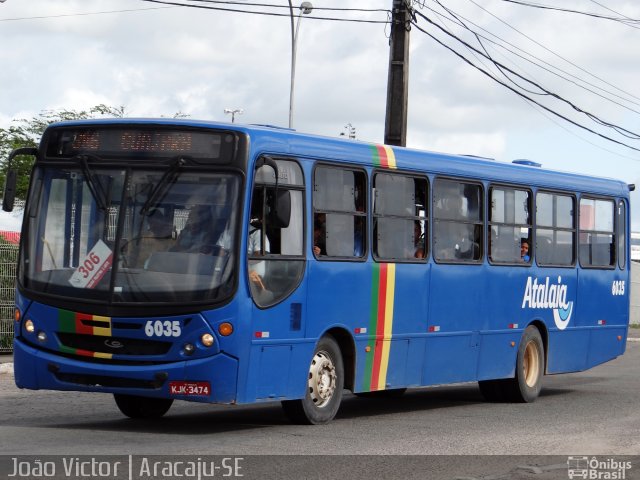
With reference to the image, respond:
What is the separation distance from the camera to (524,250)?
17.4 meters

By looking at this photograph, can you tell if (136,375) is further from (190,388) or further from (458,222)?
(458,222)

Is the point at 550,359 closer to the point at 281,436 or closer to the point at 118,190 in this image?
the point at 281,436

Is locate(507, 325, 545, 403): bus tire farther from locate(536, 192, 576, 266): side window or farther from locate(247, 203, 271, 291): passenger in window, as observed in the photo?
locate(247, 203, 271, 291): passenger in window

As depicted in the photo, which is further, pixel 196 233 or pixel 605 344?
pixel 605 344

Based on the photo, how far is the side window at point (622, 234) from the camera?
779 inches

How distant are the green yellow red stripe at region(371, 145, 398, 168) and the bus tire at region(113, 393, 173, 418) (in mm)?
3332

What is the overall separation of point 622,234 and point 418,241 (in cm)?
582

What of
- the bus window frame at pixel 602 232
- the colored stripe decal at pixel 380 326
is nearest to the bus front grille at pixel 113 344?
the colored stripe decal at pixel 380 326

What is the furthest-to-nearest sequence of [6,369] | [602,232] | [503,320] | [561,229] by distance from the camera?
[6,369] < [602,232] < [561,229] < [503,320]

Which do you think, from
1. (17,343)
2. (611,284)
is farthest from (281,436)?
(611,284)

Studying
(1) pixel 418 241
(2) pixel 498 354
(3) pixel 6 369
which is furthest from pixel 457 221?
(3) pixel 6 369

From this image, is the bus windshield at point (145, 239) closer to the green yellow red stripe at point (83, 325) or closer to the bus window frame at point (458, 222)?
the green yellow red stripe at point (83, 325)

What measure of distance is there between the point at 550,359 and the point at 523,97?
37.7ft

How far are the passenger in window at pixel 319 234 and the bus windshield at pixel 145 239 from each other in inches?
56.3
